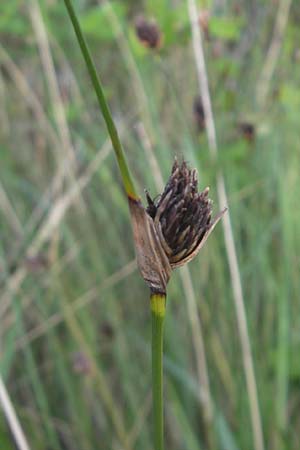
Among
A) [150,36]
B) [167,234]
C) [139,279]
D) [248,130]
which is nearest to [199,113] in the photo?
[248,130]

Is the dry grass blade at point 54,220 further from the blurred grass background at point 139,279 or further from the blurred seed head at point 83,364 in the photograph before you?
the blurred seed head at point 83,364

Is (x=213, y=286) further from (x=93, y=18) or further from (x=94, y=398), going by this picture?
(x=93, y=18)

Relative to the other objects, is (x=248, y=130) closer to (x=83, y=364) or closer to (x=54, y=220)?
(x=54, y=220)

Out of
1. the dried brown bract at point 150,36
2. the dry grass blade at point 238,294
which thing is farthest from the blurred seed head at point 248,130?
the dried brown bract at point 150,36

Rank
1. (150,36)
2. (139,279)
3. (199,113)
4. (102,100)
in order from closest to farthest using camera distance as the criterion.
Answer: (102,100), (150,36), (199,113), (139,279)

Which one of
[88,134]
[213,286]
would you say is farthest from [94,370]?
[88,134]
